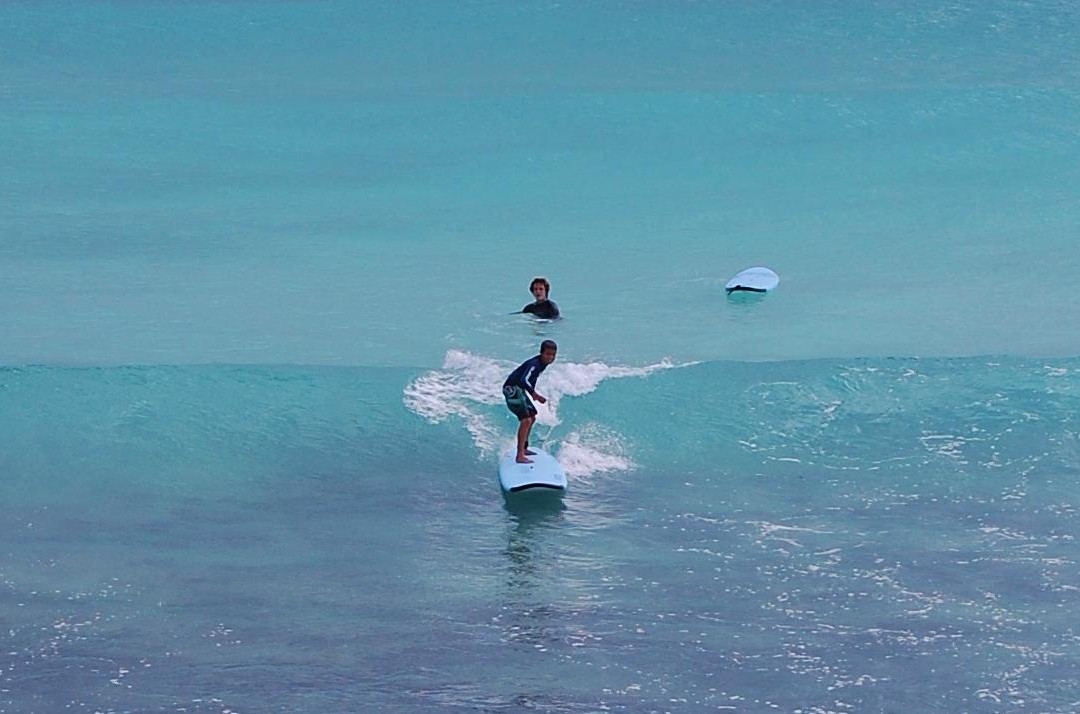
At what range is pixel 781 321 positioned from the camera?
17594 mm

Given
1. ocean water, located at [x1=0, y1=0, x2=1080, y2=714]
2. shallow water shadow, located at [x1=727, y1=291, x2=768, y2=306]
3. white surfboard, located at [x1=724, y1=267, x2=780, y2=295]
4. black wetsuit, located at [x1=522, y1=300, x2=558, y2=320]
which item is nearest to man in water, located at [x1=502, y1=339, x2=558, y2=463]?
ocean water, located at [x1=0, y1=0, x2=1080, y2=714]

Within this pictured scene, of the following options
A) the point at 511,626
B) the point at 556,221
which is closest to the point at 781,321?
the point at 556,221

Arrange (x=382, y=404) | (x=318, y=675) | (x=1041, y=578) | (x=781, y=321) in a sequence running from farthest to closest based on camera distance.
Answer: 1. (x=781, y=321)
2. (x=382, y=404)
3. (x=1041, y=578)
4. (x=318, y=675)

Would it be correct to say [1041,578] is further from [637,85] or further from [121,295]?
[637,85]

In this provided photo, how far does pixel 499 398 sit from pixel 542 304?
172cm

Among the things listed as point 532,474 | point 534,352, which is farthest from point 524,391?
point 534,352

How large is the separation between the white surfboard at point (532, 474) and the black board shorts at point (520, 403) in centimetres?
37

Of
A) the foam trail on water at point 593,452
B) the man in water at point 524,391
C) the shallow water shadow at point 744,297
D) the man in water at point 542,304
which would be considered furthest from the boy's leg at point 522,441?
the shallow water shadow at point 744,297

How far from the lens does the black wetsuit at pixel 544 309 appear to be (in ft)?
54.8

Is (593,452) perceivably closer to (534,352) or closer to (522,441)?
(522,441)

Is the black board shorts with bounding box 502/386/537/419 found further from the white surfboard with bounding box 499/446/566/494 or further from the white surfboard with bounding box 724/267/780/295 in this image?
the white surfboard with bounding box 724/267/780/295

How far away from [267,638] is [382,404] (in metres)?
4.61

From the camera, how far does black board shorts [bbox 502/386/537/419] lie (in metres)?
13.7

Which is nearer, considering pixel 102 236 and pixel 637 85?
pixel 102 236
